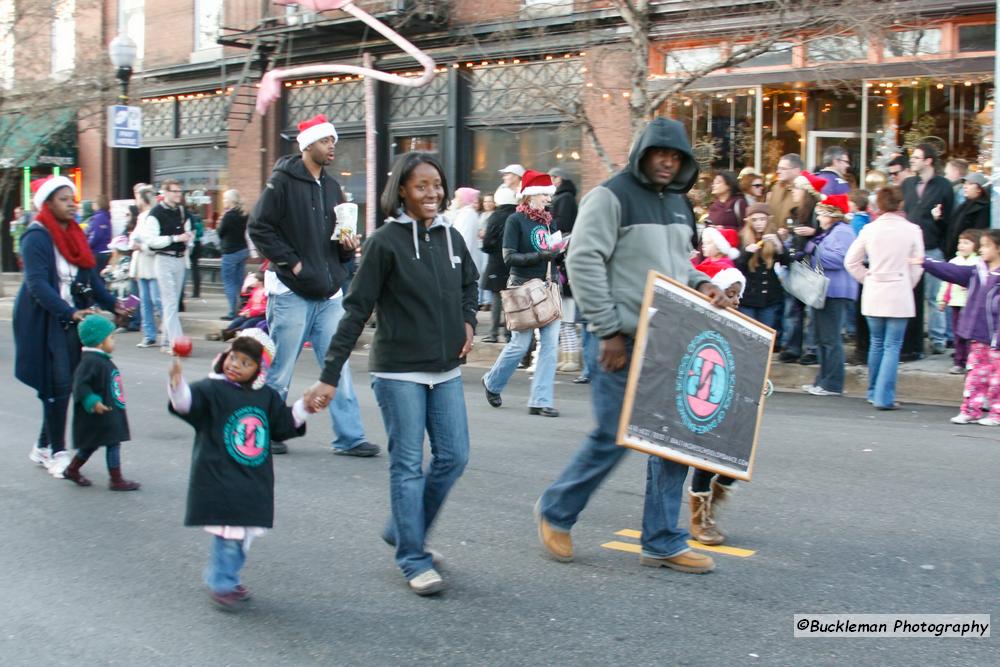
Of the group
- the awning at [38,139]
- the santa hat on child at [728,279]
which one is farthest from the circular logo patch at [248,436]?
the awning at [38,139]

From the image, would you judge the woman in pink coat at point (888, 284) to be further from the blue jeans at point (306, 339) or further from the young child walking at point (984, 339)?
the blue jeans at point (306, 339)

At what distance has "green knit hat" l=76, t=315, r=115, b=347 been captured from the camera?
21.9 ft

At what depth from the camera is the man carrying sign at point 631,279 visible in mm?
4891

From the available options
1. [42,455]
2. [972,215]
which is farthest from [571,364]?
[42,455]

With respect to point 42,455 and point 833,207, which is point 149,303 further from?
point 833,207

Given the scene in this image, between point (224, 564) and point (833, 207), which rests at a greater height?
point (833, 207)

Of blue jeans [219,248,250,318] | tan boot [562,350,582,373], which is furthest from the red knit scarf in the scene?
blue jeans [219,248,250,318]

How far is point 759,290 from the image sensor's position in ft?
35.7

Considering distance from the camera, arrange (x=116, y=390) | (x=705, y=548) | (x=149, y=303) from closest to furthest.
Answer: (x=705, y=548)
(x=116, y=390)
(x=149, y=303)

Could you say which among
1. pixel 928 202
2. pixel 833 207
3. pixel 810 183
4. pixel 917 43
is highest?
pixel 917 43

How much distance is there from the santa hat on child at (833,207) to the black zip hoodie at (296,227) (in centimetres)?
523

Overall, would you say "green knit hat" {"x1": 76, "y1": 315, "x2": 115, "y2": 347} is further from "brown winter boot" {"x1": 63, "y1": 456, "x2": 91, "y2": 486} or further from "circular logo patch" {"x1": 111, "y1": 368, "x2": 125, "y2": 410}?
"brown winter boot" {"x1": 63, "y1": 456, "x2": 91, "y2": 486}

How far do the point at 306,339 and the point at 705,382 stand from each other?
3435 mm

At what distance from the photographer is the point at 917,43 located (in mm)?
14141
